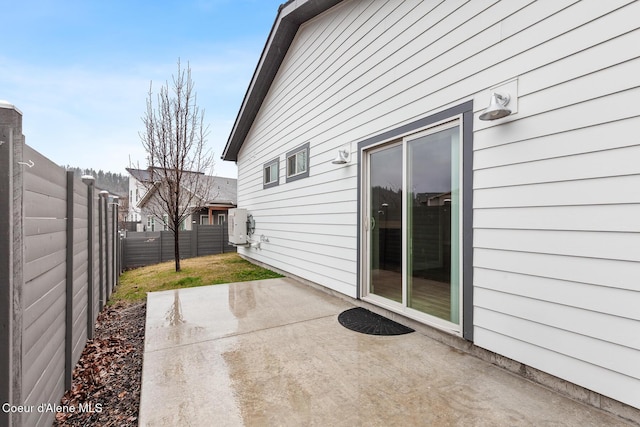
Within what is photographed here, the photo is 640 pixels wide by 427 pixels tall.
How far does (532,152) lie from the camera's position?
2242mm

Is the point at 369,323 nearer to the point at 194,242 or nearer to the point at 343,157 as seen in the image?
the point at 343,157

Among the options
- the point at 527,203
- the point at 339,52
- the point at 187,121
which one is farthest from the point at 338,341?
the point at 187,121

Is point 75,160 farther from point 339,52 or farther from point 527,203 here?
point 527,203

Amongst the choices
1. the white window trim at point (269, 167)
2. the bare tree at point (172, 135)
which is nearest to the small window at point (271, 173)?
the white window trim at point (269, 167)

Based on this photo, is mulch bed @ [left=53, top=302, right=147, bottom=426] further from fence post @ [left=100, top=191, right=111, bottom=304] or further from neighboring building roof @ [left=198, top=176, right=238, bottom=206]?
neighboring building roof @ [left=198, top=176, right=238, bottom=206]

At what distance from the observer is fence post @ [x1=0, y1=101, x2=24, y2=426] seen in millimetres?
1277

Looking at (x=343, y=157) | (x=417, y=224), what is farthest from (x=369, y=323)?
(x=343, y=157)

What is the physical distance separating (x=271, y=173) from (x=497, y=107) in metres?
5.64

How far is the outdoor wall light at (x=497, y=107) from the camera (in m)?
2.34

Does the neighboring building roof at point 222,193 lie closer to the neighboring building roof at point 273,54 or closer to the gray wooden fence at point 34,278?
the neighboring building roof at point 273,54

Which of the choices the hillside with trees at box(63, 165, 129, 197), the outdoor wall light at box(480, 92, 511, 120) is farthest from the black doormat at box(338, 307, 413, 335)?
the hillside with trees at box(63, 165, 129, 197)

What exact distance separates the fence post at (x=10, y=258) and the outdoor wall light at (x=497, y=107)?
298 cm

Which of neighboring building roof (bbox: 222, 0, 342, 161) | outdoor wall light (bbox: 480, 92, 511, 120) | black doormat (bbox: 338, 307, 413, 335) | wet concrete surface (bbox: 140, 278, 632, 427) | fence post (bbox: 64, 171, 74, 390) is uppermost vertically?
neighboring building roof (bbox: 222, 0, 342, 161)

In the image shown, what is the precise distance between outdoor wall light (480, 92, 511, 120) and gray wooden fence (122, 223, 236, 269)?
10131mm
